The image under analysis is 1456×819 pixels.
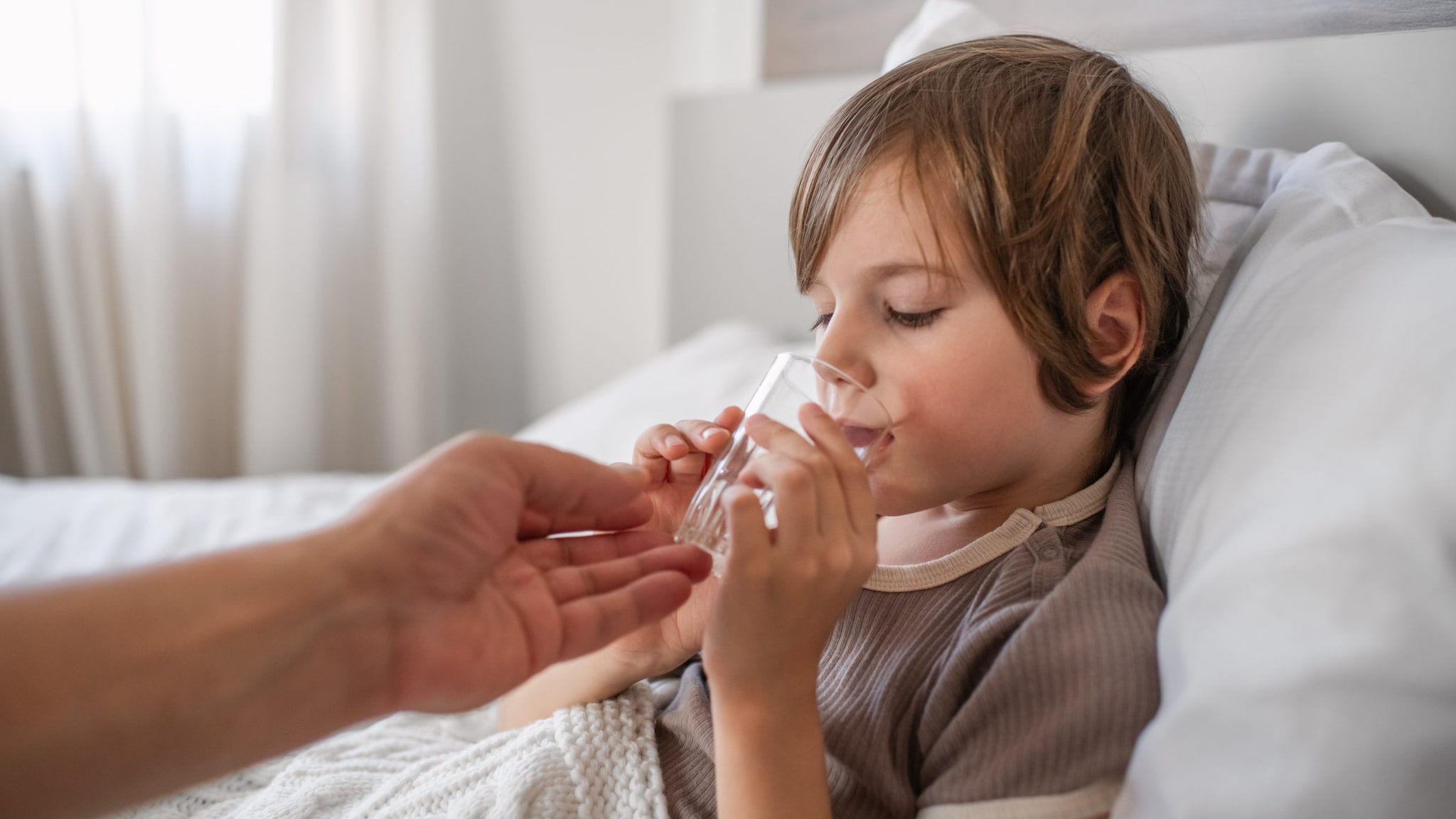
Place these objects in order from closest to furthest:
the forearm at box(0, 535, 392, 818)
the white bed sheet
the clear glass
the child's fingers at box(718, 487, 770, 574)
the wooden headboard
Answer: the forearm at box(0, 535, 392, 818), the child's fingers at box(718, 487, 770, 574), the clear glass, the wooden headboard, the white bed sheet

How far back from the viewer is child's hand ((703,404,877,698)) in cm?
65

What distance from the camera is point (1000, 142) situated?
2.71ft

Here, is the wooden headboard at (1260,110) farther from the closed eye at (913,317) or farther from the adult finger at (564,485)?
the adult finger at (564,485)

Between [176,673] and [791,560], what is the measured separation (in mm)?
347

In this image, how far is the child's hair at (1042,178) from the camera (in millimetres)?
814

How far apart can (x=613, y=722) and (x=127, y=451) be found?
2133 millimetres

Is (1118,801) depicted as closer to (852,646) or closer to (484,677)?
(852,646)

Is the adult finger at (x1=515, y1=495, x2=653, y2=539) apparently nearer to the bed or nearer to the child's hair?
the child's hair

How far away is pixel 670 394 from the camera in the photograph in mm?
1526

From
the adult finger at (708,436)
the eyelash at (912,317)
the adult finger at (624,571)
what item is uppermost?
the eyelash at (912,317)

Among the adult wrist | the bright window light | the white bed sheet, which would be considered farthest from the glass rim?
the bright window light

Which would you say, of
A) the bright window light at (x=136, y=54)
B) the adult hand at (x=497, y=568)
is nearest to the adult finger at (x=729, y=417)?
the adult hand at (x=497, y=568)

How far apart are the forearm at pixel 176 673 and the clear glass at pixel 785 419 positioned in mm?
231

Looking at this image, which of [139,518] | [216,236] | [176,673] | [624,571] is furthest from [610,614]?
[216,236]
